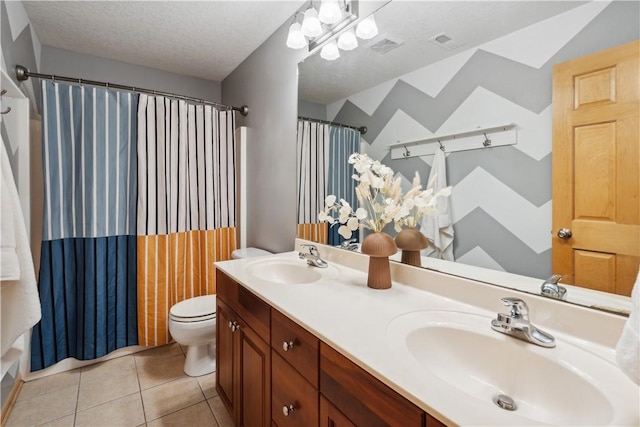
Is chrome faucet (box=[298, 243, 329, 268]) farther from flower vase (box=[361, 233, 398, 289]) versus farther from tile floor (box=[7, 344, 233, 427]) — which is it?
tile floor (box=[7, 344, 233, 427])

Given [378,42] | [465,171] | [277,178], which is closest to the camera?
[465,171]

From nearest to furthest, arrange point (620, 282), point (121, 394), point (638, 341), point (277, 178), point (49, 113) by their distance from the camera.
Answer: point (638, 341), point (620, 282), point (121, 394), point (49, 113), point (277, 178)

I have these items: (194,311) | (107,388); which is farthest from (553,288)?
(107,388)

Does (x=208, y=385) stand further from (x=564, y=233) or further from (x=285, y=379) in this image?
(x=564, y=233)

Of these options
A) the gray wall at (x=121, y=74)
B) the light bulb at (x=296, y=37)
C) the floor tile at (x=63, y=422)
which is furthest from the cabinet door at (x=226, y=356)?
the gray wall at (x=121, y=74)

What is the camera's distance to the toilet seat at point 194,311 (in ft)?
5.99

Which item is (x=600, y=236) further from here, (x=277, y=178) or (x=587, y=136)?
(x=277, y=178)

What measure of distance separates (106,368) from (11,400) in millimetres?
462

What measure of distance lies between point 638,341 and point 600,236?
449 mm

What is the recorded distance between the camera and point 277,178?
216 cm

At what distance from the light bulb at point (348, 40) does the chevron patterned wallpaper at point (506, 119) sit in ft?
1.37

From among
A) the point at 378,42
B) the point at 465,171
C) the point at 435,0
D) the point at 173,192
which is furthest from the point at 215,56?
the point at 465,171

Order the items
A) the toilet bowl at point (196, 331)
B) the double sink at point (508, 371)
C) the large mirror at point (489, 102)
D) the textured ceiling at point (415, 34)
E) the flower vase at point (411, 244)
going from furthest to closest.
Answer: the toilet bowl at point (196, 331), the flower vase at point (411, 244), the textured ceiling at point (415, 34), the large mirror at point (489, 102), the double sink at point (508, 371)

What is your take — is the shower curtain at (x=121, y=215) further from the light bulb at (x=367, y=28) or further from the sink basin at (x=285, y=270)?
the light bulb at (x=367, y=28)
